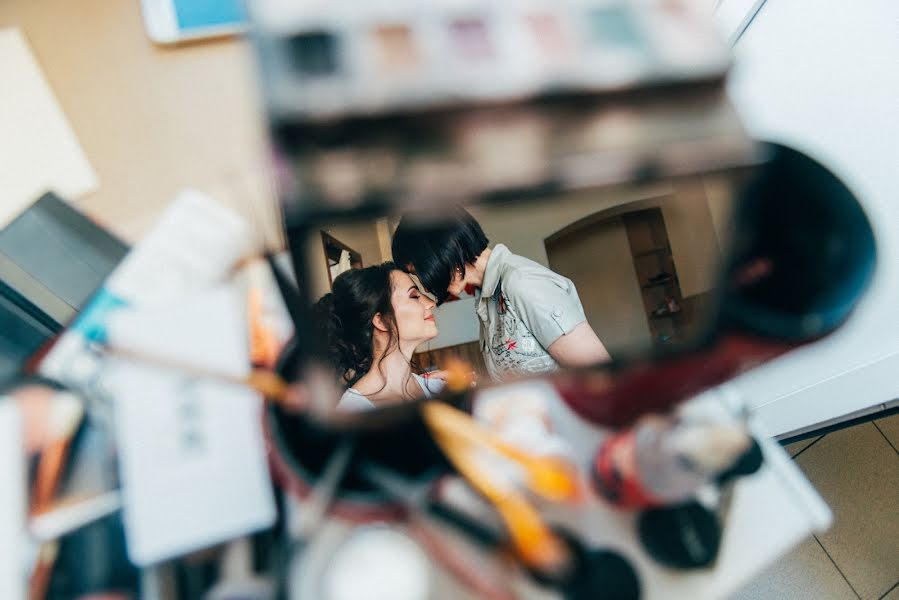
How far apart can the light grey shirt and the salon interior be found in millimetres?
431

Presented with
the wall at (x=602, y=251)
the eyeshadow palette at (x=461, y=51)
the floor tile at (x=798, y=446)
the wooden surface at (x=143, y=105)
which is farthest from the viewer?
the wall at (x=602, y=251)

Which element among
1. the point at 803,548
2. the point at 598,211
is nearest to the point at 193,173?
the point at 803,548

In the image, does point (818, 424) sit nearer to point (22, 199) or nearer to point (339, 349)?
point (339, 349)

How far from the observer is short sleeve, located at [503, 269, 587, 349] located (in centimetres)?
99

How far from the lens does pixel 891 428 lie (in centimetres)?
117

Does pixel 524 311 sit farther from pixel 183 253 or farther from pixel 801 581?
pixel 801 581

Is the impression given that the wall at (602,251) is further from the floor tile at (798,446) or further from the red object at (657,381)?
the red object at (657,381)

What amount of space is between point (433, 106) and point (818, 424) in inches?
38.4

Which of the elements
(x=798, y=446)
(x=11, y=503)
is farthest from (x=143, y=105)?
(x=798, y=446)

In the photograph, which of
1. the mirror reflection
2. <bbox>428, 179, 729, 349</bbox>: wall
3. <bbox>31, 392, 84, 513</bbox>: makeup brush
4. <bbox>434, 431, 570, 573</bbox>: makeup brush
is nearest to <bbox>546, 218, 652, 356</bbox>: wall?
<bbox>428, 179, 729, 349</bbox>: wall

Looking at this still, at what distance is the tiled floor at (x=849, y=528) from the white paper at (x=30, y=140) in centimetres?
152

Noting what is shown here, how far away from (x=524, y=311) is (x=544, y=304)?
51 mm

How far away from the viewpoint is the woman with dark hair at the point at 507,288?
1.00 metres

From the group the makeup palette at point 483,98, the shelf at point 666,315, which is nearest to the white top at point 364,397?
the makeup palette at point 483,98
